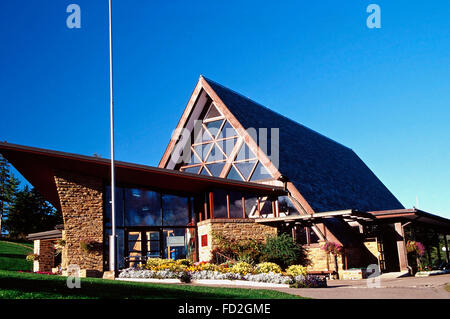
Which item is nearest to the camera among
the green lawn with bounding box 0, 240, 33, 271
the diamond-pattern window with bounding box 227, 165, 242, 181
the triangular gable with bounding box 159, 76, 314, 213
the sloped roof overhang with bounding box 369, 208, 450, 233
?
the sloped roof overhang with bounding box 369, 208, 450, 233

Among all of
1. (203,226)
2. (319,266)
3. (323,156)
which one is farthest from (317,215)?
(323,156)

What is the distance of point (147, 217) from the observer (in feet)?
66.6

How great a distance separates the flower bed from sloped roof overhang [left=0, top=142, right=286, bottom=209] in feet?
12.5

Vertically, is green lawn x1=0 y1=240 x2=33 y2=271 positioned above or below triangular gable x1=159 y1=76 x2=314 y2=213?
below

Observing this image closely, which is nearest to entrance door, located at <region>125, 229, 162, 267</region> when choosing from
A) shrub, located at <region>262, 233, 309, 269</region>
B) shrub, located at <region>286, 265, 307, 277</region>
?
shrub, located at <region>262, 233, 309, 269</region>

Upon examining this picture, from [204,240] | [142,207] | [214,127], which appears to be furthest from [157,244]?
[214,127]

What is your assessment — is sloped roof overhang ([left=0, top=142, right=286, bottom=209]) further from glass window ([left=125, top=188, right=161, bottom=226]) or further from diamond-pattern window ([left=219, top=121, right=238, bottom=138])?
diamond-pattern window ([left=219, top=121, right=238, bottom=138])

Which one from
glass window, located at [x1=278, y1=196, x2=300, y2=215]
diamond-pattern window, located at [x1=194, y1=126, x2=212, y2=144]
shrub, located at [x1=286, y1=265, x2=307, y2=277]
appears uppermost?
diamond-pattern window, located at [x1=194, y1=126, x2=212, y2=144]

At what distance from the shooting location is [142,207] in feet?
66.5

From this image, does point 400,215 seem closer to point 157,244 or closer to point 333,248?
point 333,248

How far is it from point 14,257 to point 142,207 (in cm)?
1658

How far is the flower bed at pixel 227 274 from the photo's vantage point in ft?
46.9

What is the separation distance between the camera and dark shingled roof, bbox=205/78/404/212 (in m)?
23.3
